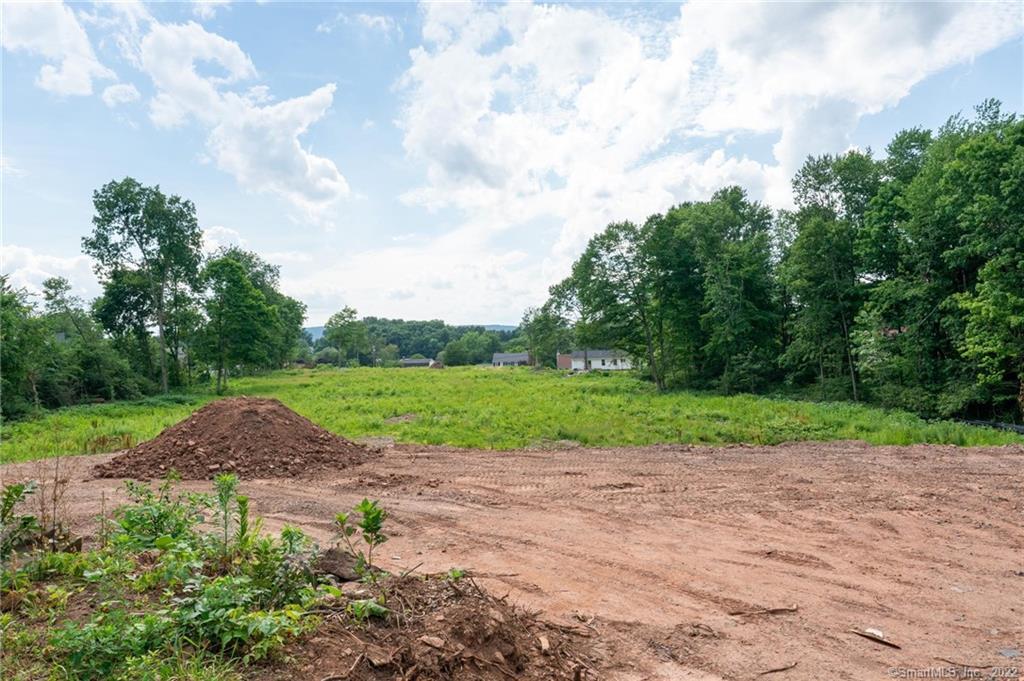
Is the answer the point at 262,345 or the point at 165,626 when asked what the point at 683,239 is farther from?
the point at 165,626

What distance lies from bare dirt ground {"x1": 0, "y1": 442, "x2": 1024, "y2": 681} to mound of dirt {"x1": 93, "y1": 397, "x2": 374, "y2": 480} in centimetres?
69

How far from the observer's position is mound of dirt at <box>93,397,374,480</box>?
10820 mm

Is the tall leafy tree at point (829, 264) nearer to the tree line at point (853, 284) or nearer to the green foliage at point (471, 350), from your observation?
the tree line at point (853, 284)

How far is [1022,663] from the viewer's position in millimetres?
4074

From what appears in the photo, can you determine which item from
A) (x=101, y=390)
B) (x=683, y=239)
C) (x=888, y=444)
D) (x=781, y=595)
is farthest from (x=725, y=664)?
(x=101, y=390)

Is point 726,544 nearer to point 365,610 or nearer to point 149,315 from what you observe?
point 365,610

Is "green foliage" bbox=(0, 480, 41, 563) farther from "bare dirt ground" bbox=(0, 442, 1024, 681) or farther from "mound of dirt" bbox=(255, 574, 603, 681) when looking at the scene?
"mound of dirt" bbox=(255, 574, 603, 681)

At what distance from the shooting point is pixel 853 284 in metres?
26.8

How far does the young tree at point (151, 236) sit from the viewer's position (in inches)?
1261

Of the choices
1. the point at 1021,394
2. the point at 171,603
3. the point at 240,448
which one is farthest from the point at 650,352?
the point at 171,603

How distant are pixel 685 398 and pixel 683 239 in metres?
11.3

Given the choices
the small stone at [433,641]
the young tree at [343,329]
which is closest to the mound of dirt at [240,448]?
the small stone at [433,641]

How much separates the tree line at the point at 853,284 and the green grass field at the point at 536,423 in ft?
11.8

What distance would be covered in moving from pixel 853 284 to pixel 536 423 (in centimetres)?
1950
